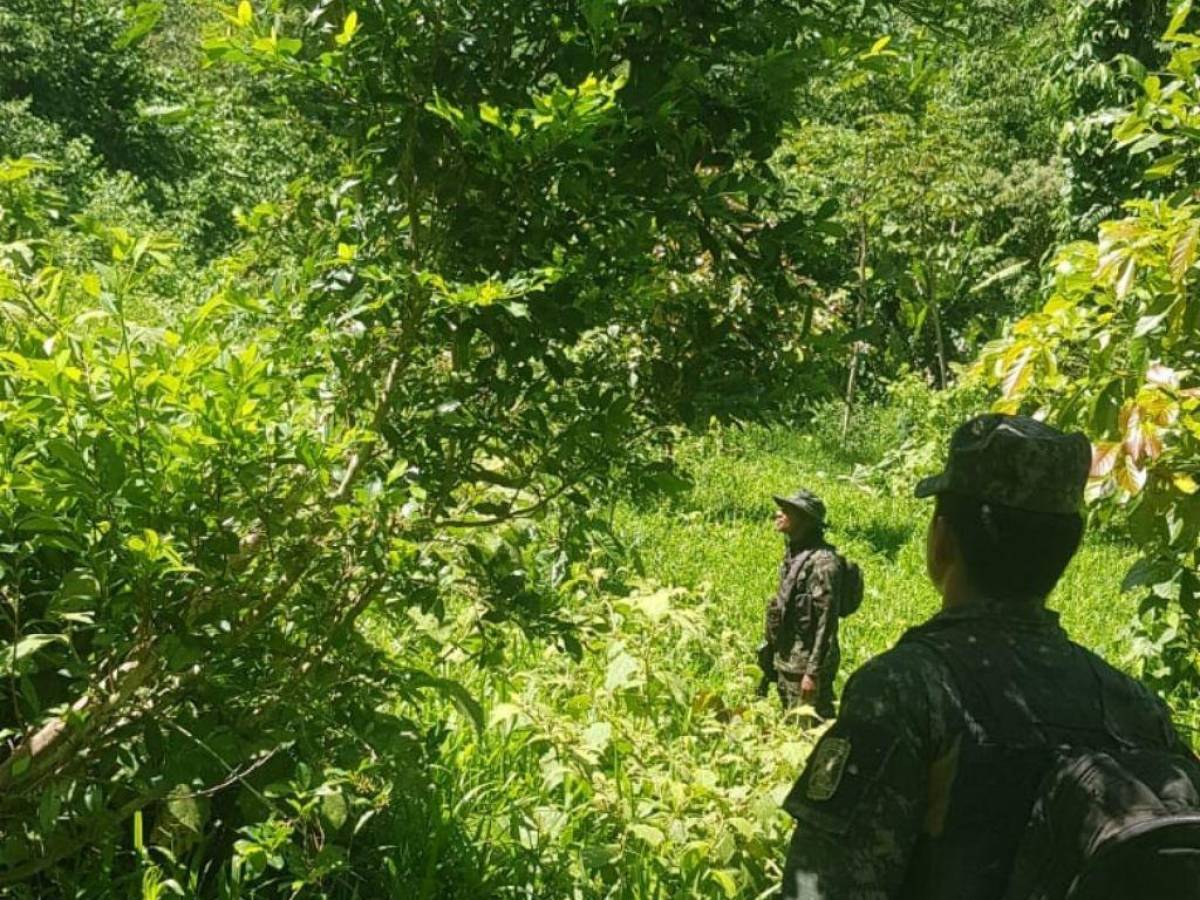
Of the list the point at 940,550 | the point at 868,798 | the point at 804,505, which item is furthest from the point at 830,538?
the point at 868,798

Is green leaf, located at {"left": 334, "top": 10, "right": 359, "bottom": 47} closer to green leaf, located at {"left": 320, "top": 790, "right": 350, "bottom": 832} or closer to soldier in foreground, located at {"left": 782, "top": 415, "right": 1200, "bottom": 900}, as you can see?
soldier in foreground, located at {"left": 782, "top": 415, "right": 1200, "bottom": 900}

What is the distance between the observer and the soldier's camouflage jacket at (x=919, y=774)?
1749 mm

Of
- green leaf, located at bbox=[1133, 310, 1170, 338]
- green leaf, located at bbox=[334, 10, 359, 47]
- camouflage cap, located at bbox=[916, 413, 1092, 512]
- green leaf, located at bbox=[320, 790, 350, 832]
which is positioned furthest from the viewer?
green leaf, located at bbox=[1133, 310, 1170, 338]

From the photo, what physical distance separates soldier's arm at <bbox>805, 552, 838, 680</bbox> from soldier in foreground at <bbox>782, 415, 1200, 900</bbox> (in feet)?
15.4

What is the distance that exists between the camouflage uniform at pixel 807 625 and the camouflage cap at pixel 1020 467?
4.76 metres

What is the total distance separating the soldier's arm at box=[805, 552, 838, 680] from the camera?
665 centimetres

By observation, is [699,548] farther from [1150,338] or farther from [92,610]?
[92,610]

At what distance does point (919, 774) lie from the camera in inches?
69.8

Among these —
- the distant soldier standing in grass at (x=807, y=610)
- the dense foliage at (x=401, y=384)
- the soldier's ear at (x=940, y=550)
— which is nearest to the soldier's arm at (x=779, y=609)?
the distant soldier standing in grass at (x=807, y=610)

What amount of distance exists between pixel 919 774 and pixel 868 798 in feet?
0.29

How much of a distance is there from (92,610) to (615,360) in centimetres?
124

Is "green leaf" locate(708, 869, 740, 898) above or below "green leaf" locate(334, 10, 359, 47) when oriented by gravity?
below

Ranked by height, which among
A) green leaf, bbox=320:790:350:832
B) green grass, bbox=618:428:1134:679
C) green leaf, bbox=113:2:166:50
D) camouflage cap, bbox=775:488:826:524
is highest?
green leaf, bbox=113:2:166:50

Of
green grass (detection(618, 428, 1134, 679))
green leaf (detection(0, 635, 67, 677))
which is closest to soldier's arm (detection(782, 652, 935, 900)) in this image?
green leaf (detection(0, 635, 67, 677))
